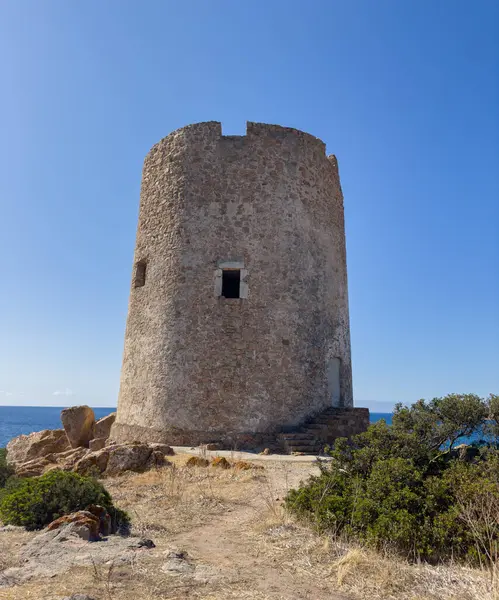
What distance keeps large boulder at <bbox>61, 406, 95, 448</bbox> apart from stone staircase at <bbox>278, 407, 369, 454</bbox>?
7198 millimetres

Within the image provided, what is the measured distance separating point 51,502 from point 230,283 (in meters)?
9.52

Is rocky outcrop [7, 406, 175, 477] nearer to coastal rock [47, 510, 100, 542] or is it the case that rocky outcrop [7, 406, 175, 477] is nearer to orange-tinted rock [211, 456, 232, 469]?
orange-tinted rock [211, 456, 232, 469]

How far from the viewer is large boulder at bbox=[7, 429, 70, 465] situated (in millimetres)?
15289

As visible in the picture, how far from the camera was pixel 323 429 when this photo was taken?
43.1 ft

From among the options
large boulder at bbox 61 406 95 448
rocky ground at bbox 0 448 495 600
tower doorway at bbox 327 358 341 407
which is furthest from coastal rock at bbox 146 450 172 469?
large boulder at bbox 61 406 95 448

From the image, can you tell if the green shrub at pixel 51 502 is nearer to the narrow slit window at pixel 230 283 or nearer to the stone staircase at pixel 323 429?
the stone staircase at pixel 323 429

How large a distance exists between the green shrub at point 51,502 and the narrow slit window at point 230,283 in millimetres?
8447

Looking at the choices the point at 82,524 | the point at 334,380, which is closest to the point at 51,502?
the point at 82,524

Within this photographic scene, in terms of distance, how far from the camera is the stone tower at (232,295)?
13227 mm

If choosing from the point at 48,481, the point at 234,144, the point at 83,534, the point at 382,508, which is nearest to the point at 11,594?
the point at 83,534

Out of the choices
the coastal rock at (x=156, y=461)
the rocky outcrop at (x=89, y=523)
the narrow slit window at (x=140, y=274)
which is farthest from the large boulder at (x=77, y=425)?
the rocky outcrop at (x=89, y=523)

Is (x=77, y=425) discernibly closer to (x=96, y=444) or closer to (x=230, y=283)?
(x=96, y=444)

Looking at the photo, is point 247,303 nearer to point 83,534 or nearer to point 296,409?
point 296,409

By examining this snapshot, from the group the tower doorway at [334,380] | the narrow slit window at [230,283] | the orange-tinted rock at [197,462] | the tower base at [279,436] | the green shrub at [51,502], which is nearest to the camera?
the green shrub at [51,502]
